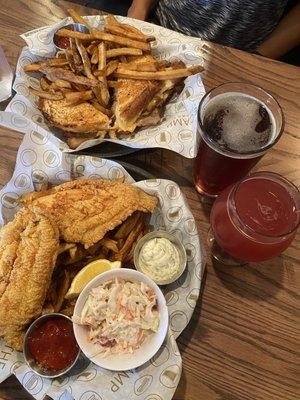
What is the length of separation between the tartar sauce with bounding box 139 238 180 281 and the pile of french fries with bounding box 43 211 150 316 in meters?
0.10

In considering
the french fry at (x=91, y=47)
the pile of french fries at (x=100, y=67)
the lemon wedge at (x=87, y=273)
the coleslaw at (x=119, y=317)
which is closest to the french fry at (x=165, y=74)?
the pile of french fries at (x=100, y=67)

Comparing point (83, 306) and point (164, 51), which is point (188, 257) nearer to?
point (83, 306)

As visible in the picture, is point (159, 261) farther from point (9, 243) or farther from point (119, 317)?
point (9, 243)

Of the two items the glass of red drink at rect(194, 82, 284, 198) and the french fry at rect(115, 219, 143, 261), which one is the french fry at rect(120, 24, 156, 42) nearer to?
the glass of red drink at rect(194, 82, 284, 198)

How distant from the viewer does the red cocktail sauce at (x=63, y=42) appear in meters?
2.11

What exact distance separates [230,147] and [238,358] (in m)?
0.78

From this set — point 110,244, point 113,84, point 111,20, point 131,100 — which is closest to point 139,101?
point 131,100

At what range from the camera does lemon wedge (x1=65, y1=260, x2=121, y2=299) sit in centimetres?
151

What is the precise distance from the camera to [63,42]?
83.4 inches

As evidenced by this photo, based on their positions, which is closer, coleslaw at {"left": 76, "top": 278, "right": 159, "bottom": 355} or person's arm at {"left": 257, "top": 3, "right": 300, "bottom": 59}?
coleslaw at {"left": 76, "top": 278, "right": 159, "bottom": 355}

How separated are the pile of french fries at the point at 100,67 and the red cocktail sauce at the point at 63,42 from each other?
0.05m

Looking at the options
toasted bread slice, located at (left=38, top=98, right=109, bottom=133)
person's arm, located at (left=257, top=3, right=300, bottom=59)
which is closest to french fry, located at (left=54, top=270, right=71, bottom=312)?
toasted bread slice, located at (left=38, top=98, right=109, bottom=133)

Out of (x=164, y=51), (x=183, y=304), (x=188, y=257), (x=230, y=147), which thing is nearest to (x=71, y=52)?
(x=164, y=51)

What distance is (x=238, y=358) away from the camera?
1.52m
